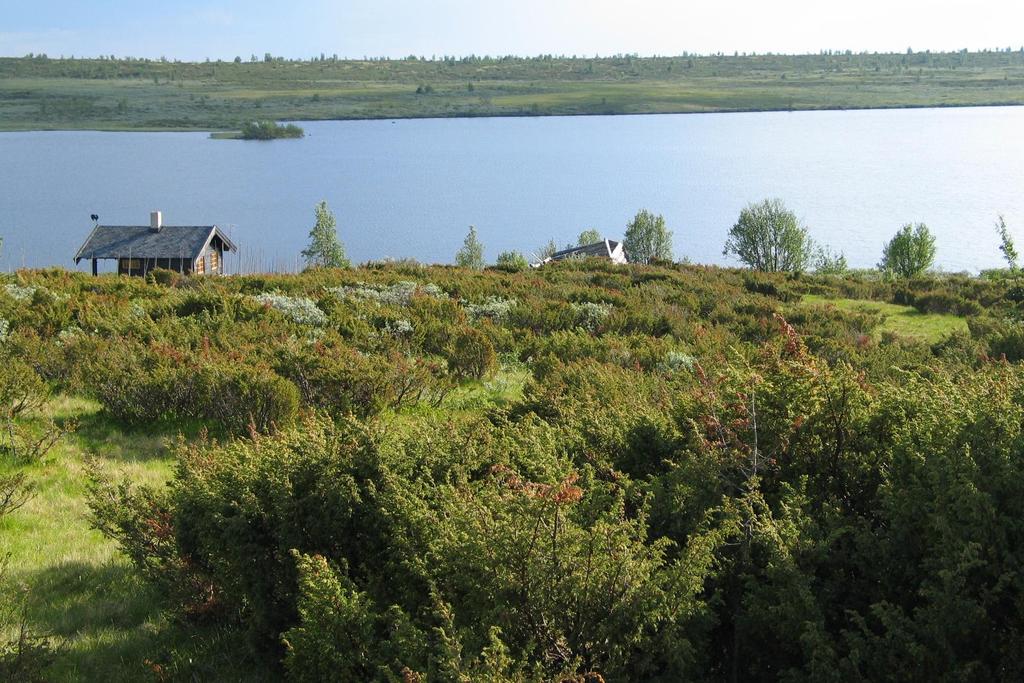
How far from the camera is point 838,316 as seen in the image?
19.7 meters

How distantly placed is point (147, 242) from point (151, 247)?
45 cm

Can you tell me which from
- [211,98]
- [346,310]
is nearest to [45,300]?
[346,310]

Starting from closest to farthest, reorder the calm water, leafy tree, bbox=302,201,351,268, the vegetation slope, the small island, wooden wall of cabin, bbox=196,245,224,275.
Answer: the vegetation slope → wooden wall of cabin, bbox=196,245,224,275 → leafy tree, bbox=302,201,351,268 → the calm water → the small island

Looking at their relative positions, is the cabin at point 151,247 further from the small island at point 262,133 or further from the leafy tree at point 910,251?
the small island at point 262,133

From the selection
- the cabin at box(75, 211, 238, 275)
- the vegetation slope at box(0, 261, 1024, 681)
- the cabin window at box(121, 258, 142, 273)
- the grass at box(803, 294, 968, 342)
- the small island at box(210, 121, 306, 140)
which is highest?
the small island at box(210, 121, 306, 140)

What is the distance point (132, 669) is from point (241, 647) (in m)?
0.59

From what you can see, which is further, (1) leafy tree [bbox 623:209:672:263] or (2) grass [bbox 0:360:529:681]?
(1) leafy tree [bbox 623:209:672:263]

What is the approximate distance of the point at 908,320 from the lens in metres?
22.6

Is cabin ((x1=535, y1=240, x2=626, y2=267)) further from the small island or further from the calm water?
the small island

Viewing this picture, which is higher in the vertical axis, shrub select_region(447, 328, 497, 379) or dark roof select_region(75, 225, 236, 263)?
shrub select_region(447, 328, 497, 379)

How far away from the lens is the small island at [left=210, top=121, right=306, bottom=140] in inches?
5659

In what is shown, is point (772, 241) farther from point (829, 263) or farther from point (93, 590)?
point (93, 590)

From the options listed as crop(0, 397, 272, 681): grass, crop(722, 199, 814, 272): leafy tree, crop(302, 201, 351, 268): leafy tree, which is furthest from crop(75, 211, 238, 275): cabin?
crop(722, 199, 814, 272): leafy tree

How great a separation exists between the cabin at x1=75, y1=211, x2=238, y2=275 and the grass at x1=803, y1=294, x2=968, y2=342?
86.4 ft
